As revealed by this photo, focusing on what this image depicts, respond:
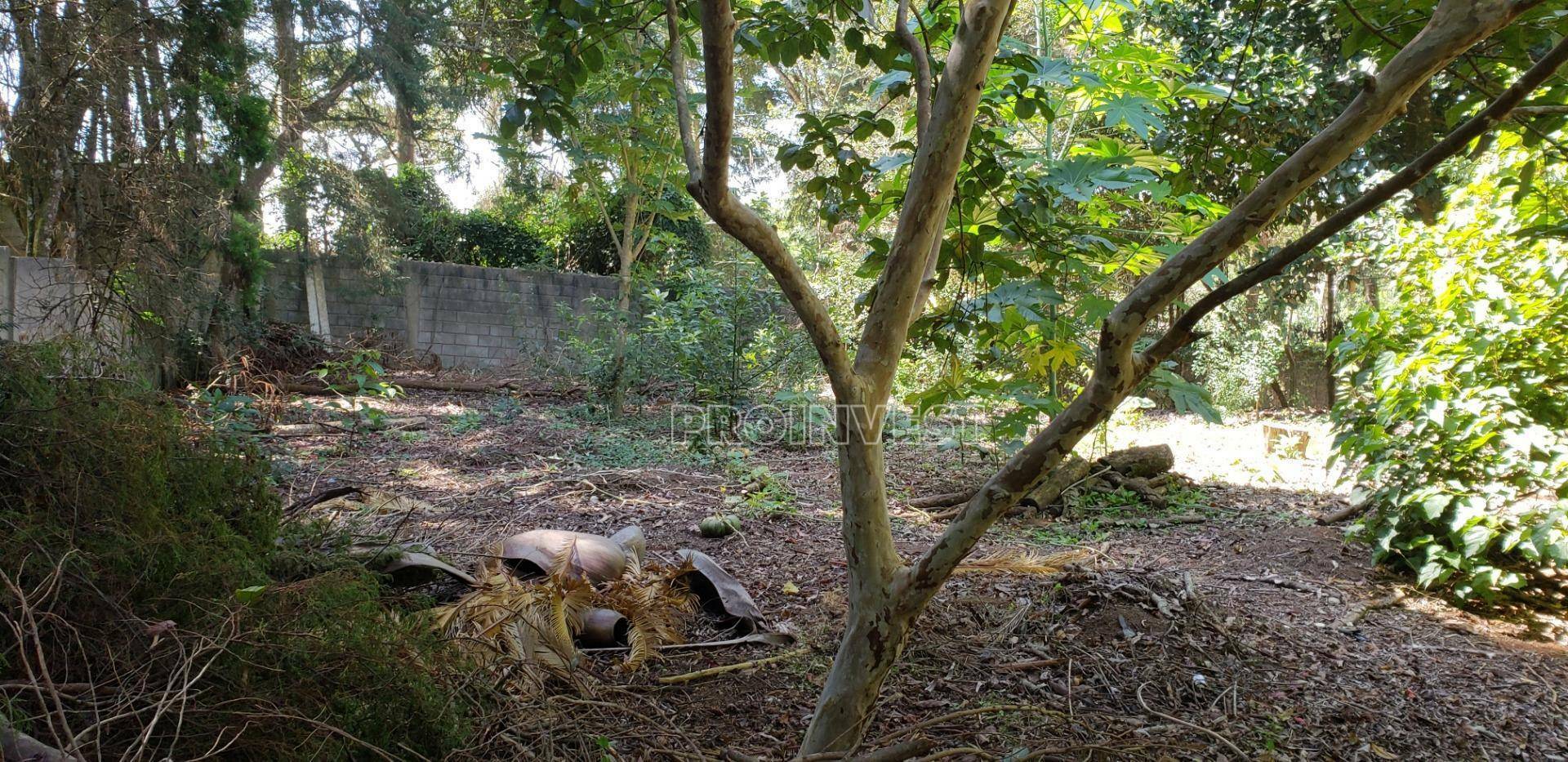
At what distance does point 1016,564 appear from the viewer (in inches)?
120

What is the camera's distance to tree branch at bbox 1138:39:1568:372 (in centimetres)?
121

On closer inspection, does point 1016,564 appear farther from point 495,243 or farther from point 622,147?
point 495,243

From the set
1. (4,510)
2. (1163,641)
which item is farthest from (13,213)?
(1163,641)

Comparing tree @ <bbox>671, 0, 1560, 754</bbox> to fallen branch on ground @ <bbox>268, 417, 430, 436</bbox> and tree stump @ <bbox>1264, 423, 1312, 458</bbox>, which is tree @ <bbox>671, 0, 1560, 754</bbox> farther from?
tree stump @ <bbox>1264, 423, 1312, 458</bbox>

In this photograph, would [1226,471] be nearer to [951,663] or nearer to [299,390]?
[951,663]

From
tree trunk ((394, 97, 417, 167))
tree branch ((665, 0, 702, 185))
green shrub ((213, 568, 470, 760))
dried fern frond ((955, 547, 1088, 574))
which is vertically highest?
tree trunk ((394, 97, 417, 167))

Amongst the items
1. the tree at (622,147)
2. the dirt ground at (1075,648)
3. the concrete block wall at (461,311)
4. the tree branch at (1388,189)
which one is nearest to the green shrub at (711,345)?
the tree at (622,147)

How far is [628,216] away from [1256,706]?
643 cm

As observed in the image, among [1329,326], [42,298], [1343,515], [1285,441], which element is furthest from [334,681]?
[1329,326]

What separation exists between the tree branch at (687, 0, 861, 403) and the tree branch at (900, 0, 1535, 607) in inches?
15.5

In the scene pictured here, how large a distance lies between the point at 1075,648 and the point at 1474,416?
7.06ft

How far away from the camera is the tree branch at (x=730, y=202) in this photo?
4.83 feet

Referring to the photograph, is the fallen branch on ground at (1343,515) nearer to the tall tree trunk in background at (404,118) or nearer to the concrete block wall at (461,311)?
the concrete block wall at (461,311)

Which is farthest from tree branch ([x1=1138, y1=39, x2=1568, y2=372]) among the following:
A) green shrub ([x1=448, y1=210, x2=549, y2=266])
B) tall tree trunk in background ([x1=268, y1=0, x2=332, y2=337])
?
green shrub ([x1=448, y1=210, x2=549, y2=266])
